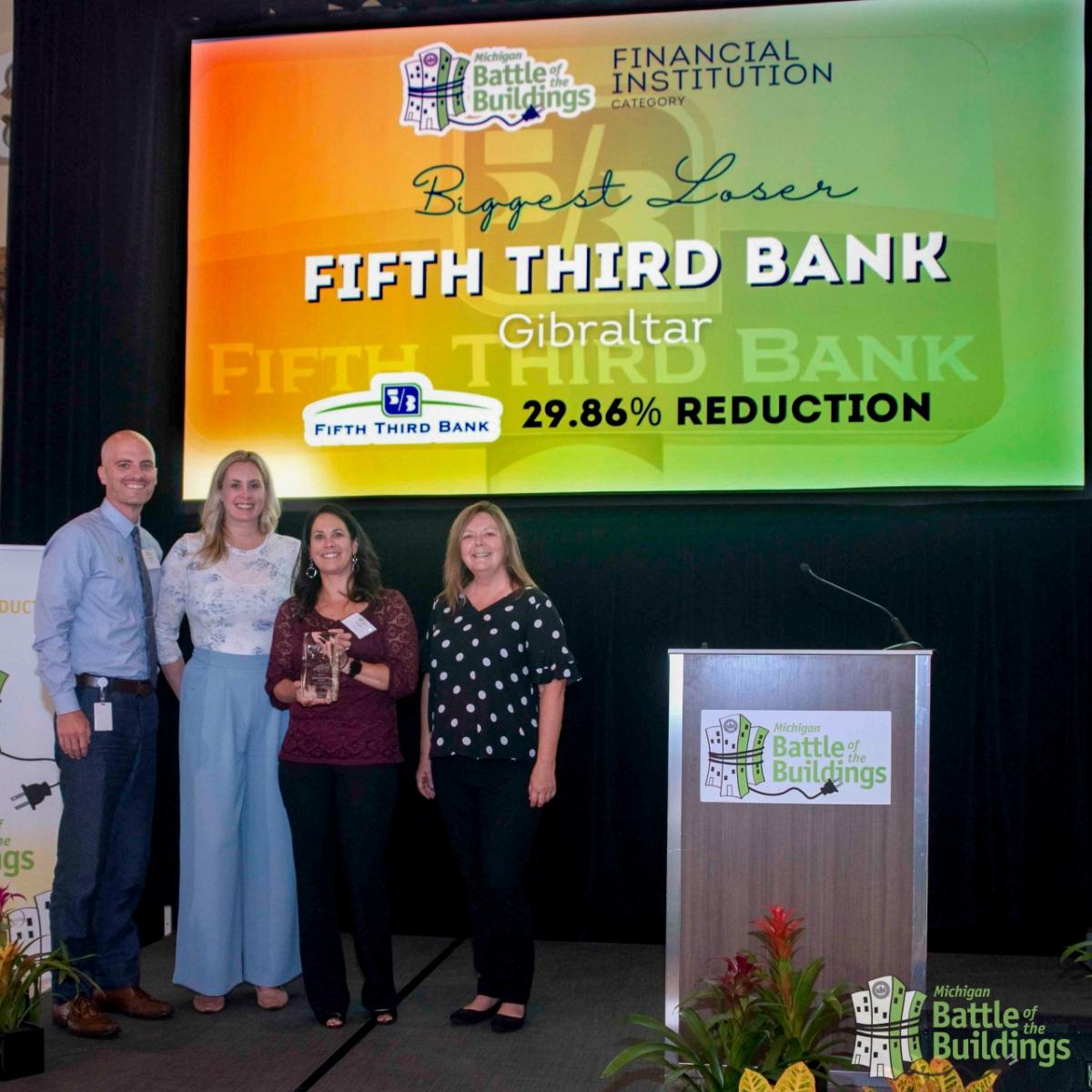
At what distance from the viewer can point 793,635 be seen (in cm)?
459

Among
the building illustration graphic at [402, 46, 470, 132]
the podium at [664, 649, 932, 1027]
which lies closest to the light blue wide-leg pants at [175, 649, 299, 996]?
the podium at [664, 649, 932, 1027]

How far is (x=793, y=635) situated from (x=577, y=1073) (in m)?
1.81

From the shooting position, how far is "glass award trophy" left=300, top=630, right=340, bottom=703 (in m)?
3.58

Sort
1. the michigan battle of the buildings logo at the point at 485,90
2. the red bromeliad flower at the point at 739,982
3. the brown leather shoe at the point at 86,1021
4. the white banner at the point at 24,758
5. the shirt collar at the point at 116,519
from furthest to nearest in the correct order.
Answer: the michigan battle of the buildings logo at the point at 485,90
the white banner at the point at 24,758
the shirt collar at the point at 116,519
the brown leather shoe at the point at 86,1021
the red bromeliad flower at the point at 739,982

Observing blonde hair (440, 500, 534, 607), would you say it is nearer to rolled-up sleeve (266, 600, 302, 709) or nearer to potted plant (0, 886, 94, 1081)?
rolled-up sleeve (266, 600, 302, 709)

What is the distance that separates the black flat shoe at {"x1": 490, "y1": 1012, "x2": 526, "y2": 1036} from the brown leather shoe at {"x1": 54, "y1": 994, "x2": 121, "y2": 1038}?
40.1 inches


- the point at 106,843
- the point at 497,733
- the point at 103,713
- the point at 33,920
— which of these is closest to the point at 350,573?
the point at 497,733

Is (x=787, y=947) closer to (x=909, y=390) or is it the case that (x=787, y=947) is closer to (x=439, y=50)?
(x=909, y=390)

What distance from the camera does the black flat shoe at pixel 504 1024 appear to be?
3639 millimetres

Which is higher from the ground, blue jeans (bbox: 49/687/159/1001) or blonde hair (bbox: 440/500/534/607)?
blonde hair (bbox: 440/500/534/607)

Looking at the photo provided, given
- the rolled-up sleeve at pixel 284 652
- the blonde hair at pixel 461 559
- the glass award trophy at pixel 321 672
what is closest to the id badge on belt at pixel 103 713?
the rolled-up sleeve at pixel 284 652

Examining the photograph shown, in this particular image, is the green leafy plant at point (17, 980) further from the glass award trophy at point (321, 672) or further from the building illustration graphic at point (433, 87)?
the building illustration graphic at point (433, 87)

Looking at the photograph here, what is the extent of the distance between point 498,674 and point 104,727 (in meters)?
1.10

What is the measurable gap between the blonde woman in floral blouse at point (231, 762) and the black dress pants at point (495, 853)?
583 mm
